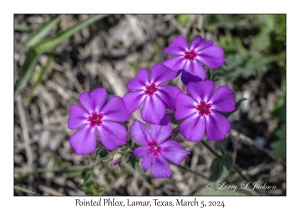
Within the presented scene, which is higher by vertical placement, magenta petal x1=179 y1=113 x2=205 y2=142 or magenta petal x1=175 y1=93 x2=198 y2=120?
magenta petal x1=175 y1=93 x2=198 y2=120

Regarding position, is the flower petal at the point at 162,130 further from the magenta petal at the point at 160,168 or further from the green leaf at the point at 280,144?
the green leaf at the point at 280,144

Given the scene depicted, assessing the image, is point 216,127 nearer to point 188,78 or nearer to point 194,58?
point 188,78

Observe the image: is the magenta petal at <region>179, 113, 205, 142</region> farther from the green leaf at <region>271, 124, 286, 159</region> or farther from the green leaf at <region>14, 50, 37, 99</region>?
the green leaf at <region>14, 50, 37, 99</region>

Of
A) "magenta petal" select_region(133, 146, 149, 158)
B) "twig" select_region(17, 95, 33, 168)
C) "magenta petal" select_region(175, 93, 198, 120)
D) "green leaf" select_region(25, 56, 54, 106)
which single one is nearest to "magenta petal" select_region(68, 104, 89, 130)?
"magenta petal" select_region(133, 146, 149, 158)

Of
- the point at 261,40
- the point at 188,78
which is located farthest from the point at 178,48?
the point at 261,40

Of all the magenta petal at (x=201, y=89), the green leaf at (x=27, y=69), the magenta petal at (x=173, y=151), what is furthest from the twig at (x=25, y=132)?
the magenta petal at (x=201, y=89)
